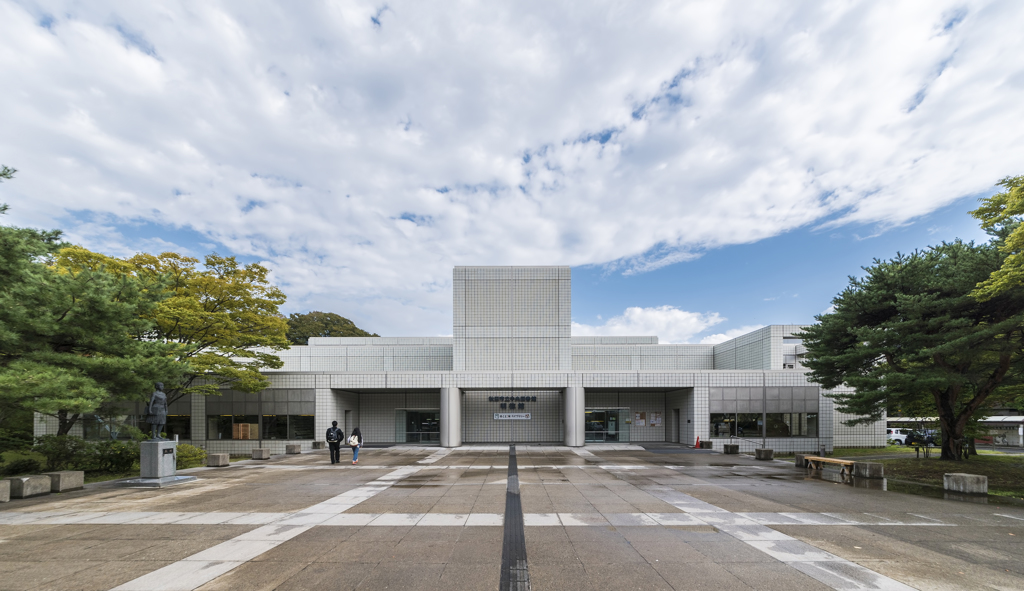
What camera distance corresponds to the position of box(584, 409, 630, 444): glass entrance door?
3303 centimetres

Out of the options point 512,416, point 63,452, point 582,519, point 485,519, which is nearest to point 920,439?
point 512,416

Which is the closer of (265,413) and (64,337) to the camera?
(64,337)

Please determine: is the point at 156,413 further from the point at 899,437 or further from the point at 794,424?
the point at 899,437

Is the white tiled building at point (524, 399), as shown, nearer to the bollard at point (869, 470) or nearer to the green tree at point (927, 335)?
the green tree at point (927, 335)

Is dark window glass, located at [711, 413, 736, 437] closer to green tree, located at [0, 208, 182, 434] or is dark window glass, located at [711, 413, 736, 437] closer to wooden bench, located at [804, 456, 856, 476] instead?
wooden bench, located at [804, 456, 856, 476]

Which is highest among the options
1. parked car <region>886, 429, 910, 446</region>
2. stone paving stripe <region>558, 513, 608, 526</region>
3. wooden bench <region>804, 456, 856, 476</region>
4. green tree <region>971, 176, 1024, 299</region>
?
green tree <region>971, 176, 1024, 299</region>

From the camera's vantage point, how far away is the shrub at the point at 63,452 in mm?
17656

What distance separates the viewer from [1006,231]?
659 inches

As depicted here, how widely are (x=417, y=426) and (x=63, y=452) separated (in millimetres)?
18929

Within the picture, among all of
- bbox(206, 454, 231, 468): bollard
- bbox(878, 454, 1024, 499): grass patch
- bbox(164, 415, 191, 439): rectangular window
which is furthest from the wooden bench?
bbox(164, 415, 191, 439): rectangular window

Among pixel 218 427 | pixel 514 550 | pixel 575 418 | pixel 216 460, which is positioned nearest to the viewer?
pixel 514 550

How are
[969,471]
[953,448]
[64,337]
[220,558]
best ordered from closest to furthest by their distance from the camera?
1. [220,558]
2. [64,337]
3. [969,471]
4. [953,448]

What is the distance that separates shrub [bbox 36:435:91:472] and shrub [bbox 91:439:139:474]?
24.3 inches

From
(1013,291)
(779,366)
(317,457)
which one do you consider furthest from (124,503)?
(779,366)
